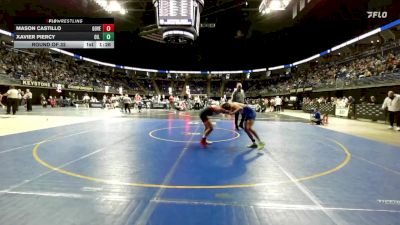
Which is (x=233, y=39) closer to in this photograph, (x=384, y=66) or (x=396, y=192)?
(x=384, y=66)

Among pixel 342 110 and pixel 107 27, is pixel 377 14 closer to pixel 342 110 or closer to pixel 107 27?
pixel 342 110

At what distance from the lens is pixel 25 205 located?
3.34 m

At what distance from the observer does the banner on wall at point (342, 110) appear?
2194cm

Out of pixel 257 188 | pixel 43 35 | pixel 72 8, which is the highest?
pixel 72 8

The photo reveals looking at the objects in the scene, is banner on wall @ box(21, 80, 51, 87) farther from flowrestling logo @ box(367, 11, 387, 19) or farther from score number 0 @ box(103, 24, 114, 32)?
flowrestling logo @ box(367, 11, 387, 19)

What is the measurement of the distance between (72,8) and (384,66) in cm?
2893

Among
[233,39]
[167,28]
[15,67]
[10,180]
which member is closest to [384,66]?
[167,28]

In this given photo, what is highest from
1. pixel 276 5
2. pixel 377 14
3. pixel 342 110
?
pixel 377 14

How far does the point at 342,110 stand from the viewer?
22719 millimetres
